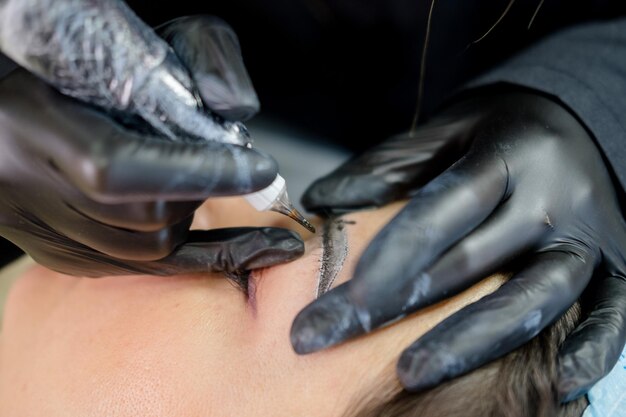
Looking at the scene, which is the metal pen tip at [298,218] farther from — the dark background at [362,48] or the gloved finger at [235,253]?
the dark background at [362,48]

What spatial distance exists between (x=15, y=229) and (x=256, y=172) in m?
0.46

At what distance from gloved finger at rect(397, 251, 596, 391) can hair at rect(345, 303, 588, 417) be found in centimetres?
1

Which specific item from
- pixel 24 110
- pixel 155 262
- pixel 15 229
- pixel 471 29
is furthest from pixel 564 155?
pixel 15 229

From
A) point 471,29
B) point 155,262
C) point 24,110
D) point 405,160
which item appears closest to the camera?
point 24,110

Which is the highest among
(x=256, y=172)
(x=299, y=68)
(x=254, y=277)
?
(x=256, y=172)

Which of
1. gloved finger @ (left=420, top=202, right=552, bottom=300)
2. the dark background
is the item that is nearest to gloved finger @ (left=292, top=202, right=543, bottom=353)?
gloved finger @ (left=420, top=202, right=552, bottom=300)

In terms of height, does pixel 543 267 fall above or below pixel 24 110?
below

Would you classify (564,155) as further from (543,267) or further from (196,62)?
(196,62)

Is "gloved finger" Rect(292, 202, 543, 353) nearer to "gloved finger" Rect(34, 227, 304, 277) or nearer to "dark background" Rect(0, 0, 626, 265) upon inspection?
"gloved finger" Rect(34, 227, 304, 277)

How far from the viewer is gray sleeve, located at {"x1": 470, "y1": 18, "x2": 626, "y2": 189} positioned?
916 mm

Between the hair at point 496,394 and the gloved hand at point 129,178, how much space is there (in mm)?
262

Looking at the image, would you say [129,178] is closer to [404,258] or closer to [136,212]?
[136,212]

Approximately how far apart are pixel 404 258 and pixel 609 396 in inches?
12.5

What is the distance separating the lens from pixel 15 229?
2.86 ft
